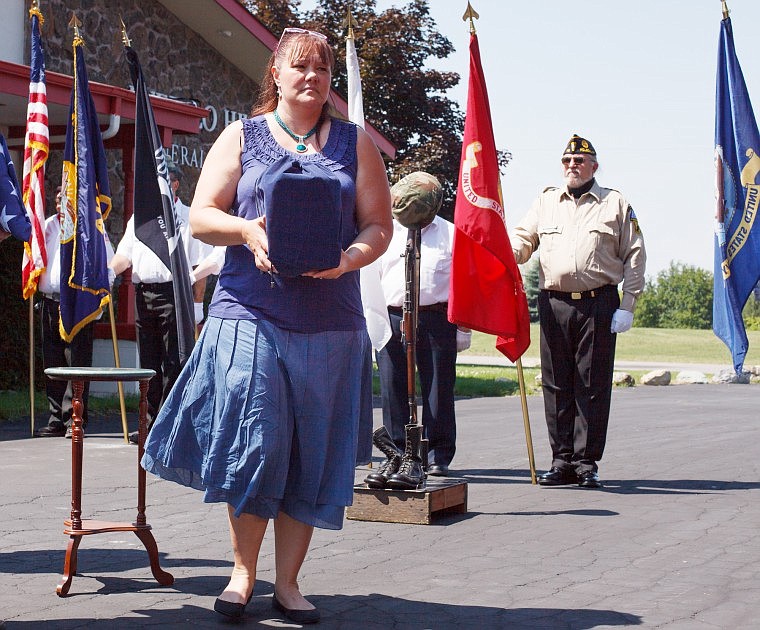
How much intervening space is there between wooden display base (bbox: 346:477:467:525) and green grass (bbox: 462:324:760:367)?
2329 centimetres

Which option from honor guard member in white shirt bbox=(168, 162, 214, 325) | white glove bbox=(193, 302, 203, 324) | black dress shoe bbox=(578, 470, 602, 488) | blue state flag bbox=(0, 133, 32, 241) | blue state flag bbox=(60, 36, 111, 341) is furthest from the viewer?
white glove bbox=(193, 302, 203, 324)

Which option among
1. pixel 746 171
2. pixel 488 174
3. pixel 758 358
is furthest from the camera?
pixel 758 358

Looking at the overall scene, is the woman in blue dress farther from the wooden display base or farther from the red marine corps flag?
the red marine corps flag

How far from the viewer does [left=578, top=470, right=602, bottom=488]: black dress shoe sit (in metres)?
8.66

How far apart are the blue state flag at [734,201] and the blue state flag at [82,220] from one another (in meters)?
4.92

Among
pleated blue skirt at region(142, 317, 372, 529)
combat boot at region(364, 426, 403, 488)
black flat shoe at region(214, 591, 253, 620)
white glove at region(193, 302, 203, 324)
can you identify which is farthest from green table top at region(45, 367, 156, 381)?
white glove at region(193, 302, 203, 324)

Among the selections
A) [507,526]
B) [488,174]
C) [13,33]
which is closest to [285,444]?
[507,526]

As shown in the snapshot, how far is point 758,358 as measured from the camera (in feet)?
106

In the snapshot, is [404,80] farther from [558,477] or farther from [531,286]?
[531,286]

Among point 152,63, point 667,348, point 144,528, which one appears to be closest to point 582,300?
point 144,528

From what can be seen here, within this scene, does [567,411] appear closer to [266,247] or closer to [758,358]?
[266,247]

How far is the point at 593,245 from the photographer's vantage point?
853 centimetres

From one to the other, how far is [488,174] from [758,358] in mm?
25646

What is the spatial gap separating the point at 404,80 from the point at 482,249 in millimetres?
23028
